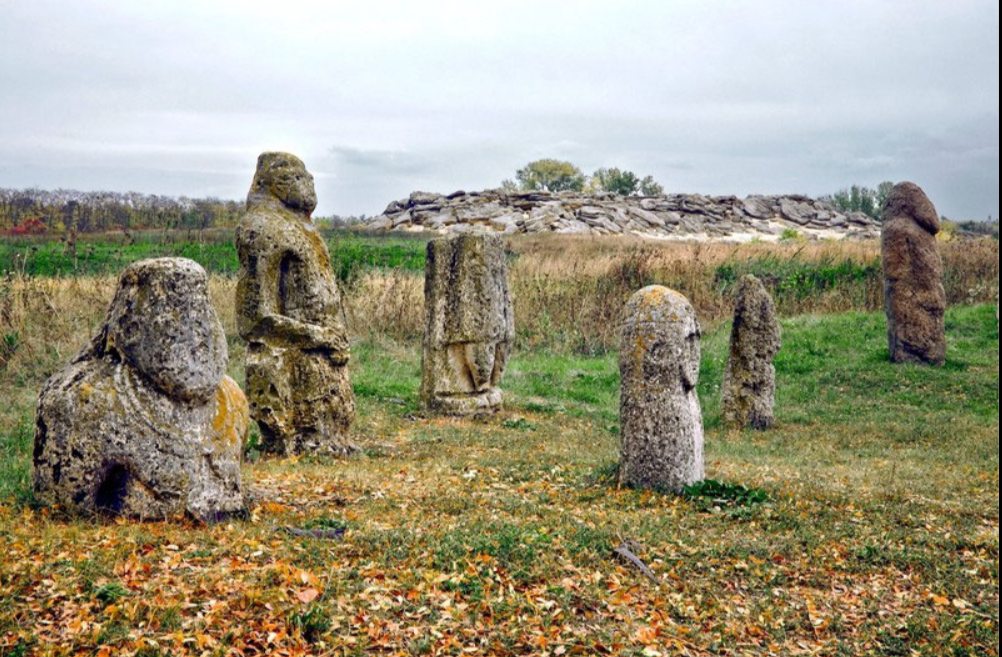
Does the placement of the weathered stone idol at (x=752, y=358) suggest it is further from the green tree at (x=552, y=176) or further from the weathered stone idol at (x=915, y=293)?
the green tree at (x=552, y=176)

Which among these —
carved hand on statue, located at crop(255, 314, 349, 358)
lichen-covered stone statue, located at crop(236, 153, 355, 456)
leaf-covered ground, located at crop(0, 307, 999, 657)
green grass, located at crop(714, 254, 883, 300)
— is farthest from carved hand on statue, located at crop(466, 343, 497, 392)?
green grass, located at crop(714, 254, 883, 300)

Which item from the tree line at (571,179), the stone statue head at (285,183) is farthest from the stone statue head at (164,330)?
the tree line at (571,179)

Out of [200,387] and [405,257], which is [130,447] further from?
[405,257]

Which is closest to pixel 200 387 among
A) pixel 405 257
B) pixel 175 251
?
pixel 175 251

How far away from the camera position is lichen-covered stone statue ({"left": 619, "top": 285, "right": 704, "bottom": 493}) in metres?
9.34

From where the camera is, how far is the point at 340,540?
23.3 feet

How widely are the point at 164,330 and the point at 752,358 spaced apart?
401 inches

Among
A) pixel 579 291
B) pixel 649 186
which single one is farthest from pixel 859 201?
pixel 579 291

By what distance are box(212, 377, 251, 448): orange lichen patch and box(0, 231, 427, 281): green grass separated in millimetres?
11232

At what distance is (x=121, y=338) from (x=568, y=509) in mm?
4284

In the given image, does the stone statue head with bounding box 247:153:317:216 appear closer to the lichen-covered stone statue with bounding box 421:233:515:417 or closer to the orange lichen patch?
the lichen-covered stone statue with bounding box 421:233:515:417

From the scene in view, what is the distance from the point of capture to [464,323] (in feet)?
47.2

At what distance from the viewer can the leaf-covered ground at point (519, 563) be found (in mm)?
5594

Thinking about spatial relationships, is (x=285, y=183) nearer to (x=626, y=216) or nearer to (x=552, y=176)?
(x=626, y=216)
